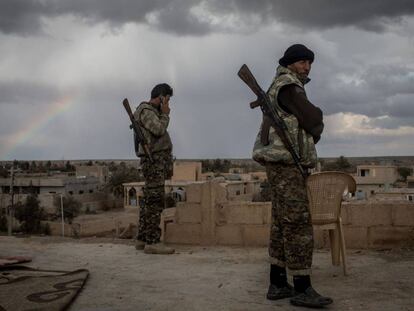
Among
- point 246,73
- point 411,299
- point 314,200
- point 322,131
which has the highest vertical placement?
point 246,73

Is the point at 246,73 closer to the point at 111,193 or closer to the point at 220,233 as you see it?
the point at 220,233

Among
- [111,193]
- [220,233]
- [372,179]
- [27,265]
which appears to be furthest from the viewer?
[111,193]

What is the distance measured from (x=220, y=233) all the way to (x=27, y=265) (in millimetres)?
2641

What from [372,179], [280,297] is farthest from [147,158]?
[372,179]

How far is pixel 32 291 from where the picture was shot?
438 centimetres

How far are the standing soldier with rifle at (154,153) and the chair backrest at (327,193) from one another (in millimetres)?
2489

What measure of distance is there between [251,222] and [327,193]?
98.7 inches

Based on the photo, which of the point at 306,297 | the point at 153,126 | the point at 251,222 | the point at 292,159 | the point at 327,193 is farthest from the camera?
the point at 251,222

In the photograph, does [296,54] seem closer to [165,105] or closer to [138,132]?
[165,105]

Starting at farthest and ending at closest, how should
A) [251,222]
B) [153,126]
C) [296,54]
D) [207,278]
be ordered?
[251,222] → [153,126] → [207,278] → [296,54]

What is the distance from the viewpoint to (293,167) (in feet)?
13.7

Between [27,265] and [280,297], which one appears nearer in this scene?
[280,297]

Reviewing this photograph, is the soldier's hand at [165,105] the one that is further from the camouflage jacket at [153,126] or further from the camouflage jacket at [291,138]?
the camouflage jacket at [291,138]

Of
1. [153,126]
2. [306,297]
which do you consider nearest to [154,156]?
[153,126]
